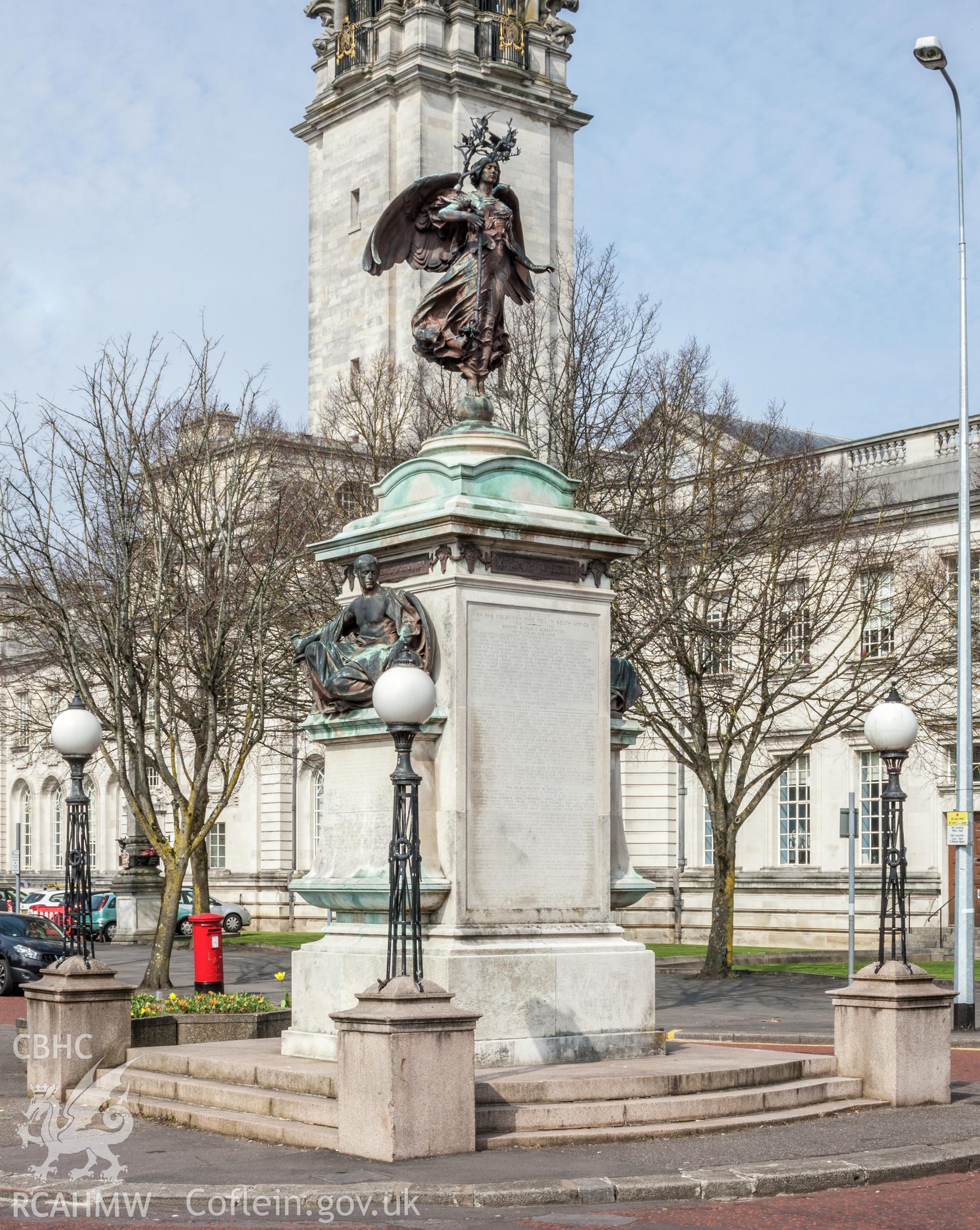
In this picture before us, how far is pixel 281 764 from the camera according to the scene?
55656 mm

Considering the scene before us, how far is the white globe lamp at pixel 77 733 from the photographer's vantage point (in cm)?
1509

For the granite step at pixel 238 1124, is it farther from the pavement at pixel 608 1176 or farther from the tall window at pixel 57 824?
the tall window at pixel 57 824

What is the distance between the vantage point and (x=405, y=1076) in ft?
36.2

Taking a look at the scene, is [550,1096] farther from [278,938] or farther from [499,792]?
[278,938]

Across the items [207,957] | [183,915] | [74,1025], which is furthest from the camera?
[183,915]

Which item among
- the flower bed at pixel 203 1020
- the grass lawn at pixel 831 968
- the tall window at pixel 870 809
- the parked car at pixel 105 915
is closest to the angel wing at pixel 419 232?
the flower bed at pixel 203 1020

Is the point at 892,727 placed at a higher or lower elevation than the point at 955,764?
higher

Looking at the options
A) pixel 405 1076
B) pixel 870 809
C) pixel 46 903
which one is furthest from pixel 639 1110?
pixel 46 903

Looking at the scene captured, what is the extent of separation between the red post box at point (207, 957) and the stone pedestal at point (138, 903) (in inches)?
986

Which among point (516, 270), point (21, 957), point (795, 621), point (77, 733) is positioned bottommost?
point (21, 957)

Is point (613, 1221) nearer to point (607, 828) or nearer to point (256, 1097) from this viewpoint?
point (256, 1097)

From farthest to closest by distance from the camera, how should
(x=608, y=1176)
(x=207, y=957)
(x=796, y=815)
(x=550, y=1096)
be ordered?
(x=796, y=815)
(x=207, y=957)
(x=550, y=1096)
(x=608, y=1176)

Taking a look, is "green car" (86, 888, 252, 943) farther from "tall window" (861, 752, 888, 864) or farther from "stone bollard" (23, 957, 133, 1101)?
"stone bollard" (23, 957, 133, 1101)

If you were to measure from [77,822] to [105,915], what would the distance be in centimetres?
3696
